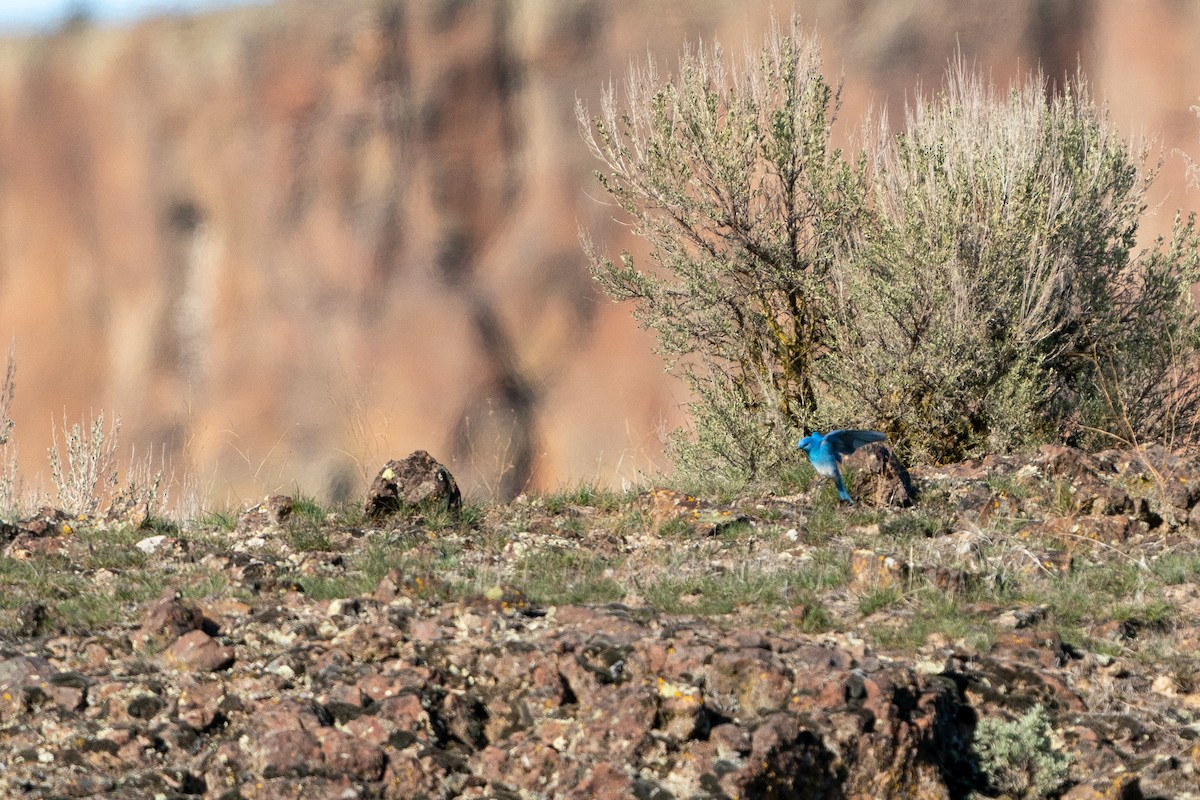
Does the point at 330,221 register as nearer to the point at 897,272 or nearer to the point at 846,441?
the point at 897,272

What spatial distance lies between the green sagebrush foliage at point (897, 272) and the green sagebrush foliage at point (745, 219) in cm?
2

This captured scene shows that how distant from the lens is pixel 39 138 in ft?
95.3

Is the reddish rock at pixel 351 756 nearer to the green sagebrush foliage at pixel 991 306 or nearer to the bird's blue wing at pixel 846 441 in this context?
the bird's blue wing at pixel 846 441

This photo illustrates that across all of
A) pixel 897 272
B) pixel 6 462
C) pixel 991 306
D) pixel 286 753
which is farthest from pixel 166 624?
pixel 991 306

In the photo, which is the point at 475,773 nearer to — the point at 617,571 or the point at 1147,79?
the point at 617,571

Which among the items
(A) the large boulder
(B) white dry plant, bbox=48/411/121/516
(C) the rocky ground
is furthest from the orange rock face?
(C) the rocky ground

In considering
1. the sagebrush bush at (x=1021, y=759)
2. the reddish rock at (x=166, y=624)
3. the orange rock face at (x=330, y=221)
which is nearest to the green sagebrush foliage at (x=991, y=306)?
the sagebrush bush at (x=1021, y=759)

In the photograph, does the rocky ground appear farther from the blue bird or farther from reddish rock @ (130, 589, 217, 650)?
the blue bird

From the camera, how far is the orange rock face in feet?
88.7

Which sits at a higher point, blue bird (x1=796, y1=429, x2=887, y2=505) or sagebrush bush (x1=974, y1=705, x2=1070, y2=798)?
blue bird (x1=796, y1=429, x2=887, y2=505)

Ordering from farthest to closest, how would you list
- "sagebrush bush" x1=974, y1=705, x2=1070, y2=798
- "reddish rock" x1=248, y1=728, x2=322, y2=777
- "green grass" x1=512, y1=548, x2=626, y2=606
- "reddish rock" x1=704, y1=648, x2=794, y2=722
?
"green grass" x1=512, y1=548, x2=626, y2=606
"reddish rock" x1=704, y1=648, x2=794, y2=722
"sagebrush bush" x1=974, y1=705, x2=1070, y2=798
"reddish rock" x1=248, y1=728, x2=322, y2=777

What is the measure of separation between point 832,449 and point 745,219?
3383 millimetres

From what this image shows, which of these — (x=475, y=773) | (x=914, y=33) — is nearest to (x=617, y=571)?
(x=475, y=773)

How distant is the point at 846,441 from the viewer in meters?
7.04
